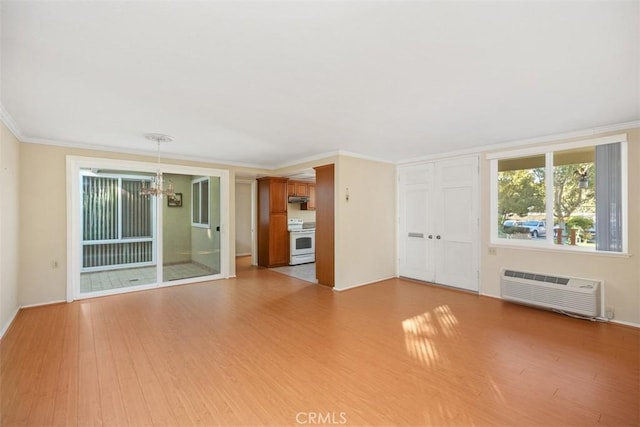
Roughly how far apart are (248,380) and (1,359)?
7.80 ft

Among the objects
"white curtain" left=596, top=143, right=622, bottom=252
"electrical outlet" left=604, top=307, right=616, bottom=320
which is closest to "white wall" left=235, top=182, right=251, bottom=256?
"white curtain" left=596, top=143, right=622, bottom=252

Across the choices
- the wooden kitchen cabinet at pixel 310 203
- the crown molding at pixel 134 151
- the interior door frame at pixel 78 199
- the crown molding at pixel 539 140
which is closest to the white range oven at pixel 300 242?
the wooden kitchen cabinet at pixel 310 203

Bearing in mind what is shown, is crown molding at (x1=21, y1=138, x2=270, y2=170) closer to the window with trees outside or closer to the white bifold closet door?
the white bifold closet door

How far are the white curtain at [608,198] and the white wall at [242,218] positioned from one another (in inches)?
303

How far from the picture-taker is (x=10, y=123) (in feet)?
11.2

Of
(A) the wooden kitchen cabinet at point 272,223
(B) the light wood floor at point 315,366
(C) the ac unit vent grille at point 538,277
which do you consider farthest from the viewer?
(A) the wooden kitchen cabinet at point 272,223

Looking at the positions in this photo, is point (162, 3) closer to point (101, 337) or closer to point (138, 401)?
point (138, 401)

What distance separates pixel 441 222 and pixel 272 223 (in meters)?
3.85

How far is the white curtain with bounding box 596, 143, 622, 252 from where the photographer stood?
3.61m

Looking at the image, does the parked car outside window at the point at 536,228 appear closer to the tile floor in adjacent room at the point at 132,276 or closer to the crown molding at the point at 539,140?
the crown molding at the point at 539,140

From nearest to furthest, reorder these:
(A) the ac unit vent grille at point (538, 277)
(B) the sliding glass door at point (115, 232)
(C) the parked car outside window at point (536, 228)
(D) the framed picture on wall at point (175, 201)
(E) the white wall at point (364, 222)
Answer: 1. (A) the ac unit vent grille at point (538, 277)
2. (C) the parked car outside window at point (536, 228)
3. (B) the sliding glass door at point (115, 232)
4. (E) the white wall at point (364, 222)
5. (D) the framed picture on wall at point (175, 201)

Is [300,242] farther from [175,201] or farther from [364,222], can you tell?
[175,201]

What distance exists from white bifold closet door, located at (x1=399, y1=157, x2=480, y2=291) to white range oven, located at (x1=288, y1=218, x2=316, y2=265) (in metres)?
2.61

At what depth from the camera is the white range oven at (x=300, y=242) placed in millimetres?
7395
